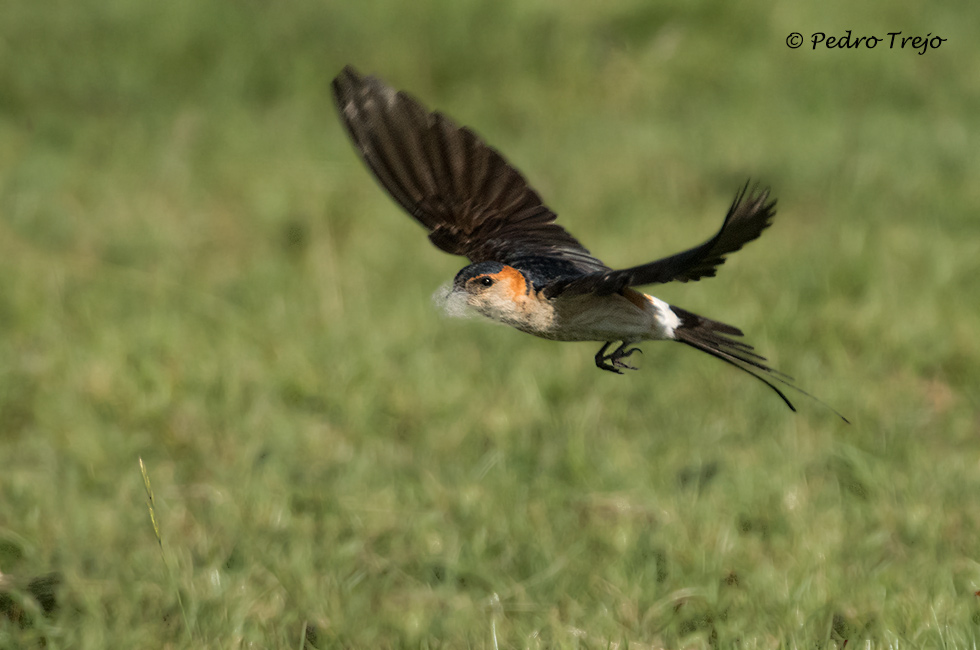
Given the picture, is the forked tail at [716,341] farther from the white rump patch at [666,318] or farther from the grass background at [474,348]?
the grass background at [474,348]

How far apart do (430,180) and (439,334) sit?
309cm

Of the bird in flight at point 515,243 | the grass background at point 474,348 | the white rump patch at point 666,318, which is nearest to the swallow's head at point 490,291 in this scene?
the bird in flight at point 515,243

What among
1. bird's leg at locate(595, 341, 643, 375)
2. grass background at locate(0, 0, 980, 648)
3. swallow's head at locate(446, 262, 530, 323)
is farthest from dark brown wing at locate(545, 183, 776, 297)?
grass background at locate(0, 0, 980, 648)

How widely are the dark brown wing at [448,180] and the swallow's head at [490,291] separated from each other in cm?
32

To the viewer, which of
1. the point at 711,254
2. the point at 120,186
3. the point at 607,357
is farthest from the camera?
the point at 120,186

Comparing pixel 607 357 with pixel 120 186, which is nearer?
pixel 607 357

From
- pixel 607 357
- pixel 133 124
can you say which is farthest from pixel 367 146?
Answer: pixel 133 124

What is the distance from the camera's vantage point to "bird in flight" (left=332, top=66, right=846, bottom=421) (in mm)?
1392

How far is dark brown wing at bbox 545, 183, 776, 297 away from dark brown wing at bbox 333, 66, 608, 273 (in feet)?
1.71

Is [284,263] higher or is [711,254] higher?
[284,263]

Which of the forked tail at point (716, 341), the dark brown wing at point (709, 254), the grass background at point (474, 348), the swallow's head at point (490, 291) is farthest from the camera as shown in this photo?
the grass background at point (474, 348)

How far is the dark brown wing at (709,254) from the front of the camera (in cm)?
131

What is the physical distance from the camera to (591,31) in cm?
786

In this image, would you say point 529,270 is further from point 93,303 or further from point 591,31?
point 591,31
